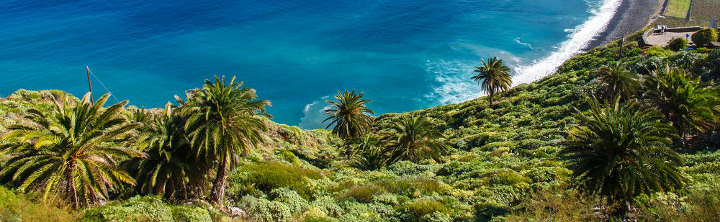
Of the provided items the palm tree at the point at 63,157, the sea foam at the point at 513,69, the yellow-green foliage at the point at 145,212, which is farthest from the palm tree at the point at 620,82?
the palm tree at the point at 63,157

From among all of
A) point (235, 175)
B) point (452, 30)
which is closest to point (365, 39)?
point (452, 30)

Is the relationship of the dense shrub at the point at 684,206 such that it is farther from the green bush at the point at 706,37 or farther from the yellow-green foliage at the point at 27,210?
the green bush at the point at 706,37

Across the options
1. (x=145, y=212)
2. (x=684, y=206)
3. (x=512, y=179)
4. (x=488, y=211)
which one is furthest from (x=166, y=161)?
(x=684, y=206)

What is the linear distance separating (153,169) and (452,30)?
95350mm

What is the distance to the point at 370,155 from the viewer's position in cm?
4191

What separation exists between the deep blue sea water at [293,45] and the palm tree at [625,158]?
183ft

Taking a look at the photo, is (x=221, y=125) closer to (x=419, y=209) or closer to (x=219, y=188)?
(x=219, y=188)

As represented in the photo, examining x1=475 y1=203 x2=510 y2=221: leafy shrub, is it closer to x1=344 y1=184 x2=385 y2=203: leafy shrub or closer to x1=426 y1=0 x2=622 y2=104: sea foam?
x1=344 y1=184 x2=385 y2=203: leafy shrub

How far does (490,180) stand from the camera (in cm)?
2670

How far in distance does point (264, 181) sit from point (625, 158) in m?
20.7

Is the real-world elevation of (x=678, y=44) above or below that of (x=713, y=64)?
above

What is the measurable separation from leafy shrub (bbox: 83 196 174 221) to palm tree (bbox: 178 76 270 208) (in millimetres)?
3169

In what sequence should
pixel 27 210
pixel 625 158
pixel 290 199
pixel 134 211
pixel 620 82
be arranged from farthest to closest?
pixel 620 82 → pixel 290 199 → pixel 134 211 → pixel 625 158 → pixel 27 210

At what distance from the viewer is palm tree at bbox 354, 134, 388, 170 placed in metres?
40.4
